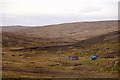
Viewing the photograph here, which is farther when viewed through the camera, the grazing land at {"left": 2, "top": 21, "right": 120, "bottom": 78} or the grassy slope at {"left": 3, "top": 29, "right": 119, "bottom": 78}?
the grazing land at {"left": 2, "top": 21, "right": 120, "bottom": 78}

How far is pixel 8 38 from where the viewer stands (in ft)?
321

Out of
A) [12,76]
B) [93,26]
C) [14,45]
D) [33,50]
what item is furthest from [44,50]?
[93,26]

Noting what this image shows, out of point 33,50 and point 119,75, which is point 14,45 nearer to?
point 33,50

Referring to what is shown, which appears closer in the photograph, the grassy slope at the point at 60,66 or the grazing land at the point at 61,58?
the grassy slope at the point at 60,66

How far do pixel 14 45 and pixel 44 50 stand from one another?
56.8ft

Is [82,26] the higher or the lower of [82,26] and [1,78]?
the higher

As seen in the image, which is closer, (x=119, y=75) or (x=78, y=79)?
(x=78, y=79)

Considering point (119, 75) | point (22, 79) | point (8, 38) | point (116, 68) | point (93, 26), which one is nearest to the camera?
point (22, 79)

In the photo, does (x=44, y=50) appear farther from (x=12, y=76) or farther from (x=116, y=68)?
(x=12, y=76)

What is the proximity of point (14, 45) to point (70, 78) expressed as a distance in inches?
2505

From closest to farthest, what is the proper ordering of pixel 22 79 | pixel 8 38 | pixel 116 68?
pixel 22 79
pixel 116 68
pixel 8 38

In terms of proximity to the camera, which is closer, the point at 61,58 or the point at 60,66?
the point at 60,66

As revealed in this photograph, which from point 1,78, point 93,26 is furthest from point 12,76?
point 93,26

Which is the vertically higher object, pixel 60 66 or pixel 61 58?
pixel 61 58
